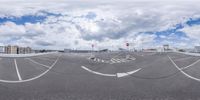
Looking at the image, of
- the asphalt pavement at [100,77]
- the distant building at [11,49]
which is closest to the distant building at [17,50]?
the distant building at [11,49]

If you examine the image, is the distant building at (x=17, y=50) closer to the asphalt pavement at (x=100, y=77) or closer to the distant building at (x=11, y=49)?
the distant building at (x=11, y=49)

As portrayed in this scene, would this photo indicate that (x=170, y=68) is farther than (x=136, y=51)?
No

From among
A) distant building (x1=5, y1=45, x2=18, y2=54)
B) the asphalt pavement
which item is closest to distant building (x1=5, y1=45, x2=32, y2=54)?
distant building (x1=5, y1=45, x2=18, y2=54)

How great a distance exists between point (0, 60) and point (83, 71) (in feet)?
14.5

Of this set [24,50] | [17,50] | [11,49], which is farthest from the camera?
[17,50]

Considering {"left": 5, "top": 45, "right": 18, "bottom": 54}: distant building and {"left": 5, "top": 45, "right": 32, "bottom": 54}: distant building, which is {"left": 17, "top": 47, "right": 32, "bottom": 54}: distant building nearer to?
{"left": 5, "top": 45, "right": 32, "bottom": 54}: distant building

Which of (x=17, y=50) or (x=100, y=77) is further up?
(x=17, y=50)

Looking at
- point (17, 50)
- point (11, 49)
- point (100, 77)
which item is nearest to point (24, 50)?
point (17, 50)

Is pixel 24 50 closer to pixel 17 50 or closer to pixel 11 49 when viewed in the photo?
pixel 17 50

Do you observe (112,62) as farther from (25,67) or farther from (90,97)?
(25,67)

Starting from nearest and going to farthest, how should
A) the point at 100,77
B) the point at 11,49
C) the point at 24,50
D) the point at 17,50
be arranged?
the point at 100,77
the point at 11,49
the point at 24,50
the point at 17,50

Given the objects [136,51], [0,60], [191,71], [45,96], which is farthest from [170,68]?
[0,60]

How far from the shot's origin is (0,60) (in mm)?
15234

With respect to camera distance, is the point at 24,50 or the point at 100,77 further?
the point at 24,50
